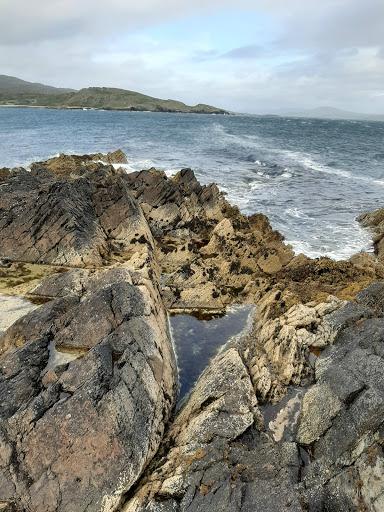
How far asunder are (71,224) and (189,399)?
1775cm

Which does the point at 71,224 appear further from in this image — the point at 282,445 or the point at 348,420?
the point at 348,420

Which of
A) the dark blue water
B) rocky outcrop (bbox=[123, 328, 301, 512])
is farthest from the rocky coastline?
the dark blue water

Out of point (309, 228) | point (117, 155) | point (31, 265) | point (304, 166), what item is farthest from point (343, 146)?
point (31, 265)

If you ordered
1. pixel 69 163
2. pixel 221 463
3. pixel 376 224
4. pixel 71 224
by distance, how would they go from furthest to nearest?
pixel 69 163 → pixel 376 224 → pixel 71 224 → pixel 221 463

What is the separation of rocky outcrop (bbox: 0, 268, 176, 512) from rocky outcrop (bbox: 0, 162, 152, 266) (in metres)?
12.0

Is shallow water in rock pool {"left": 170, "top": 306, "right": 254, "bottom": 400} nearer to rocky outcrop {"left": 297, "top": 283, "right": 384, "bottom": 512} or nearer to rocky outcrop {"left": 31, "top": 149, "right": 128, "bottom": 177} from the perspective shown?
rocky outcrop {"left": 297, "top": 283, "right": 384, "bottom": 512}

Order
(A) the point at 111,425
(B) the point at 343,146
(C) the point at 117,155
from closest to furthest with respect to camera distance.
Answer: (A) the point at 111,425 < (C) the point at 117,155 < (B) the point at 343,146

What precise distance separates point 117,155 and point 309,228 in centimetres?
3758

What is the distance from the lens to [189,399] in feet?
52.5

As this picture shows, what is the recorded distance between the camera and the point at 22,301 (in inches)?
907

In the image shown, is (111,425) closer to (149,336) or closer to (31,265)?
(149,336)

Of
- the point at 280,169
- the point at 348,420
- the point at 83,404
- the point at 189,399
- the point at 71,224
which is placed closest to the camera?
the point at 348,420

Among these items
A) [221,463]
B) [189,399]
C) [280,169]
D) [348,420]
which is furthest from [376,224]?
[221,463]

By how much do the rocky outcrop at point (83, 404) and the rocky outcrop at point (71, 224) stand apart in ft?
39.5
